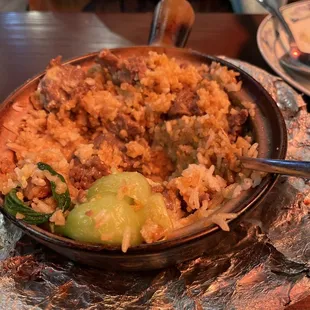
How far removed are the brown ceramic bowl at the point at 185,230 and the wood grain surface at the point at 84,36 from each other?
2.65 feet

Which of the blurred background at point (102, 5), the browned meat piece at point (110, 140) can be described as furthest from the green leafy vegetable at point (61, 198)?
the blurred background at point (102, 5)

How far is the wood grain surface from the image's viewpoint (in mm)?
2547

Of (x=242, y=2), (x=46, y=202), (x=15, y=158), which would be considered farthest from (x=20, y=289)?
(x=242, y=2)

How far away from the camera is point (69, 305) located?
1.33m

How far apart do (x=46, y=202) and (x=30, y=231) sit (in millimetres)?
100

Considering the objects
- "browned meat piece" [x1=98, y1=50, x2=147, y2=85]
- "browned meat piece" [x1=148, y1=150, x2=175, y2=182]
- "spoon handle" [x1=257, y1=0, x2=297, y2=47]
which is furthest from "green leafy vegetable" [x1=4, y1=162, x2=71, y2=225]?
"spoon handle" [x1=257, y1=0, x2=297, y2=47]

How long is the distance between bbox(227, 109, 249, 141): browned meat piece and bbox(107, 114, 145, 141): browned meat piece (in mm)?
335

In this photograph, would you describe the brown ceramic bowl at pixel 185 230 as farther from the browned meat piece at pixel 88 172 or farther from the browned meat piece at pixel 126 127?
the browned meat piece at pixel 126 127

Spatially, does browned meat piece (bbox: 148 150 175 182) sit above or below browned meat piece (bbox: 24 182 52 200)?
below

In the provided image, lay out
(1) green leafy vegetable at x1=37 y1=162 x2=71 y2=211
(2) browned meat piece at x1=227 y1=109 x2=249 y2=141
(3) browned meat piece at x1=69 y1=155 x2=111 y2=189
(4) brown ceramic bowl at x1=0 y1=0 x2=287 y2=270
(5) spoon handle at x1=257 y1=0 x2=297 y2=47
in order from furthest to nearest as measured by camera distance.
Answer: (5) spoon handle at x1=257 y1=0 x2=297 y2=47 → (2) browned meat piece at x1=227 y1=109 x2=249 y2=141 → (3) browned meat piece at x1=69 y1=155 x2=111 y2=189 → (1) green leafy vegetable at x1=37 y1=162 x2=71 y2=211 → (4) brown ceramic bowl at x1=0 y1=0 x2=287 y2=270

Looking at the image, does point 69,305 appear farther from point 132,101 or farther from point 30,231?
point 132,101

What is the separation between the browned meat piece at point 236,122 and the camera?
1506mm

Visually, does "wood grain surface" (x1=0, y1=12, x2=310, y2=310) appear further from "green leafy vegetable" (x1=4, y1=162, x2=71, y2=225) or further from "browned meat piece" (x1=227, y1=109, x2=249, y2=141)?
"green leafy vegetable" (x1=4, y1=162, x2=71, y2=225)

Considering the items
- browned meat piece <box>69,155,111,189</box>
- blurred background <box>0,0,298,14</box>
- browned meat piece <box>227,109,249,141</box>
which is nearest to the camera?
browned meat piece <box>69,155,111,189</box>
